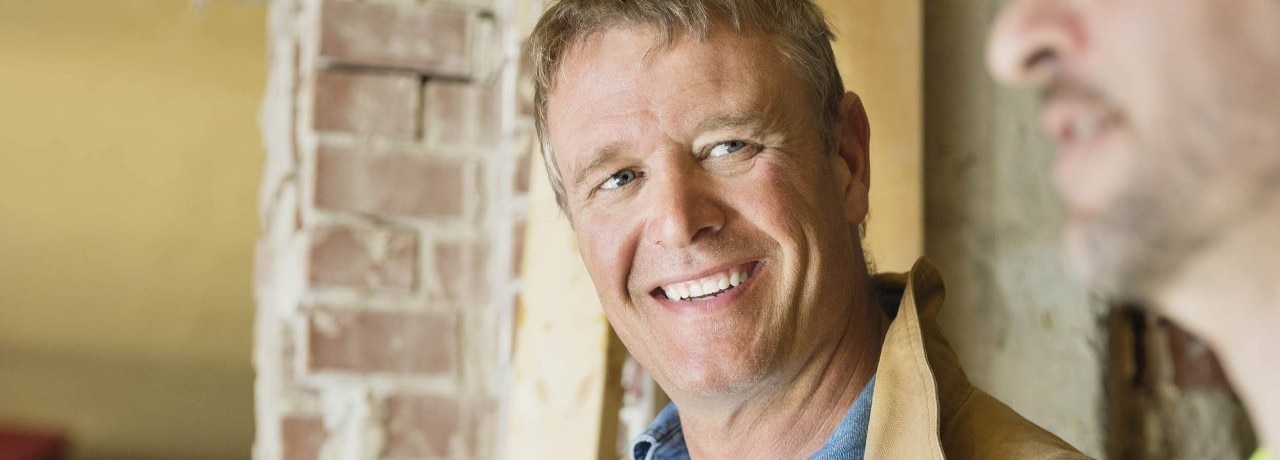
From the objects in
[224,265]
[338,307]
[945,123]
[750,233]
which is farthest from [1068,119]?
[224,265]

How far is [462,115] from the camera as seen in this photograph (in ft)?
3.69

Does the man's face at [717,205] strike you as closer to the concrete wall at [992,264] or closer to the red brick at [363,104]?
the concrete wall at [992,264]

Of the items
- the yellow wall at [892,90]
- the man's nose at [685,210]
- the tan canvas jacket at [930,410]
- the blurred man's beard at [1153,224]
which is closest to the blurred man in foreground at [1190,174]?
the blurred man's beard at [1153,224]

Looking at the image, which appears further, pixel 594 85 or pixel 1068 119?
pixel 594 85

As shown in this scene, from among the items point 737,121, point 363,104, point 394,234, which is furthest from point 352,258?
point 737,121

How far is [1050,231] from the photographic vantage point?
0.78 metres

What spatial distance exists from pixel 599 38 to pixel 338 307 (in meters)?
0.41

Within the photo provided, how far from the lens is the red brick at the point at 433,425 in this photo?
108 cm

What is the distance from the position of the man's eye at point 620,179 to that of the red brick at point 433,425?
13.9 inches

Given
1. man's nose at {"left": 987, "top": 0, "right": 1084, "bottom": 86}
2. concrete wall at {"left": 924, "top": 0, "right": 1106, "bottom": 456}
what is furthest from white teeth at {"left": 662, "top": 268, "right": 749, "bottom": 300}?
man's nose at {"left": 987, "top": 0, "right": 1084, "bottom": 86}

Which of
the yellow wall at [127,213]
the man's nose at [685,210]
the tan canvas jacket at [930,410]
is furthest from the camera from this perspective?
the yellow wall at [127,213]

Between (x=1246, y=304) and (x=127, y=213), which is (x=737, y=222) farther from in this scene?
(x=127, y=213)

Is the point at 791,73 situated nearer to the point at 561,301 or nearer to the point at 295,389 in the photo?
the point at 561,301

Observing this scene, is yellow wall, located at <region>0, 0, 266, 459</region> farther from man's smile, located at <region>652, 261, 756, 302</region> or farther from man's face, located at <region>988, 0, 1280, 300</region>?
man's face, located at <region>988, 0, 1280, 300</region>
